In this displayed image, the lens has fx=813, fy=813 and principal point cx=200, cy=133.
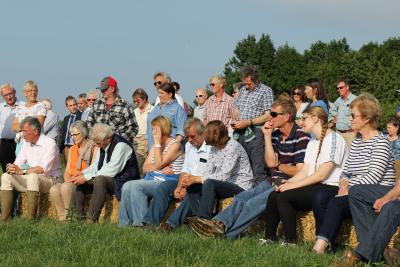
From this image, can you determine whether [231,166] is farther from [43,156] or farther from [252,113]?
[43,156]

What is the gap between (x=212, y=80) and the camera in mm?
12930

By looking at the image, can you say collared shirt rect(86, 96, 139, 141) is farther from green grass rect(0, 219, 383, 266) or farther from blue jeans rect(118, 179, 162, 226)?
green grass rect(0, 219, 383, 266)

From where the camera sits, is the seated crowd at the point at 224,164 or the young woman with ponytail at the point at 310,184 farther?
the young woman with ponytail at the point at 310,184

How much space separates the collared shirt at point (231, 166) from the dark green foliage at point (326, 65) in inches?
1934

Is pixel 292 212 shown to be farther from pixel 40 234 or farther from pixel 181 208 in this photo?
pixel 40 234

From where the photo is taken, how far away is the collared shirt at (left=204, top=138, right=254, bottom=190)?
32.7ft

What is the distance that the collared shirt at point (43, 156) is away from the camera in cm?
1175

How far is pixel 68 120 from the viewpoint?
16031 millimetres

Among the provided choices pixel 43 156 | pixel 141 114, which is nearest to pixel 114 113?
pixel 43 156

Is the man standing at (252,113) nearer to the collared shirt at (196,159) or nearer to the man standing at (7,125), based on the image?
the collared shirt at (196,159)

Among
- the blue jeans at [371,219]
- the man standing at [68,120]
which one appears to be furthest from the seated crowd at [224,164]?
the man standing at [68,120]

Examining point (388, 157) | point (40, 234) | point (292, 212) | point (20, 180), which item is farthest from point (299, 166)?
point (20, 180)

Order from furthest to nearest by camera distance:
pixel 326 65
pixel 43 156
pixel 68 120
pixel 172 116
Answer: pixel 326 65 → pixel 68 120 → pixel 172 116 → pixel 43 156

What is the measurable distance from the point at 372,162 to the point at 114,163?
13.5 feet
